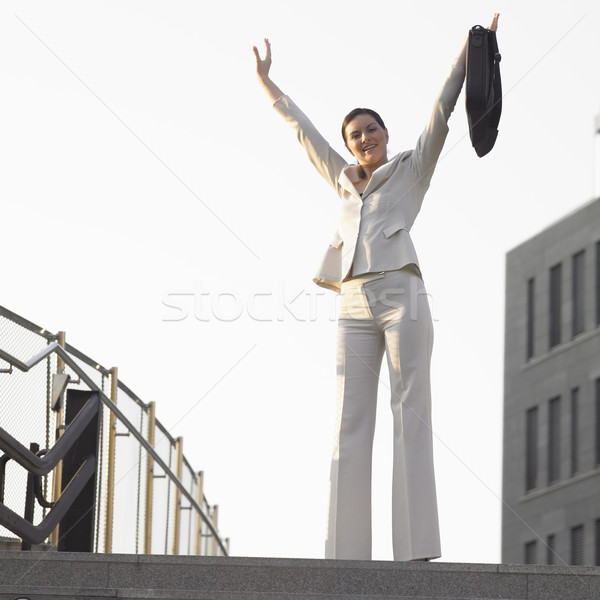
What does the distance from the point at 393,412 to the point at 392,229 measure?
0.98 m

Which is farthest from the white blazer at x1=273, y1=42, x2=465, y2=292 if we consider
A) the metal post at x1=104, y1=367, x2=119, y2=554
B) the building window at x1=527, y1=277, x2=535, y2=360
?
the building window at x1=527, y1=277, x2=535, y2=360

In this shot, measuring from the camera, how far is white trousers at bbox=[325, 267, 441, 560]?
6.77 metres

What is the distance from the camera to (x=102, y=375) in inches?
372

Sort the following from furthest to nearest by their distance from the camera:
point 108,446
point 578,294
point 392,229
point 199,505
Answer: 1. point 578,294
2. point 199,505
3. point 108,446
4. point 392,229

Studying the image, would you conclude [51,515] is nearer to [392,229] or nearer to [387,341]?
[387,341]

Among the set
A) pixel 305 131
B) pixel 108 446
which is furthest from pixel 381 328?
pixel 108 446

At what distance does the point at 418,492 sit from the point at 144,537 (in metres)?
4.31

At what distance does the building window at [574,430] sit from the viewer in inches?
1458

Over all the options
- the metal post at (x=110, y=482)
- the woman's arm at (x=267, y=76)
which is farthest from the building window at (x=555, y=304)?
the woman's arm at (x=267, y=76)

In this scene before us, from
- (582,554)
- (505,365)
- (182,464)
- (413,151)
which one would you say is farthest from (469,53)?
(505,365)

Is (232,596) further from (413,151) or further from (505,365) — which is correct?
(505,365)

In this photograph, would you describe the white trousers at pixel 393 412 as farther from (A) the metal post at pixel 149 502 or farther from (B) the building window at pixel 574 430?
(B) the building window at pixel 574 430

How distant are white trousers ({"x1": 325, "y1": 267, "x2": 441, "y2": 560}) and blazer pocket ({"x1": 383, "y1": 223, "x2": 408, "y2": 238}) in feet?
0.70

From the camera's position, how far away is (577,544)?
119 feet
